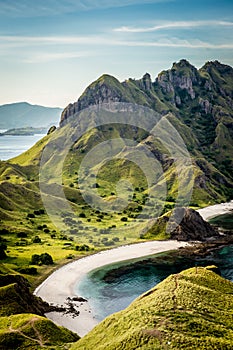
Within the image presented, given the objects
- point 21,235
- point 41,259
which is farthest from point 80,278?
point 21,235

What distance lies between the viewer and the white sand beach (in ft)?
297

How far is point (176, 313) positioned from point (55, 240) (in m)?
115

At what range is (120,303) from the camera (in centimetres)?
10375

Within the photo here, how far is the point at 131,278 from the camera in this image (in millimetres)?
124438

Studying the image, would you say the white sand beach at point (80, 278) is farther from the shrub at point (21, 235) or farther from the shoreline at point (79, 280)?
the shrub at point (21, 235)

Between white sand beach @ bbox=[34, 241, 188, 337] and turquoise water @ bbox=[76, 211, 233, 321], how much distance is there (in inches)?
111

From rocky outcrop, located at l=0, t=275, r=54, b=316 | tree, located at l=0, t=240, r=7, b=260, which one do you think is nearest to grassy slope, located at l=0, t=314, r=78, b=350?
rocky outcrop, located at l=0, t=275, r=54, b=316

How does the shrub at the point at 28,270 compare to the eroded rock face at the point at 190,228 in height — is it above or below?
above

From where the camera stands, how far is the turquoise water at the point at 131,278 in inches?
4129

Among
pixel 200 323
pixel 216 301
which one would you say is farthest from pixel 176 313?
pixel 216 301

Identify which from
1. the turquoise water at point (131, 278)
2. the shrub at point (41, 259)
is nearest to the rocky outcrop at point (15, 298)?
the turquoise water at point (131, 278)

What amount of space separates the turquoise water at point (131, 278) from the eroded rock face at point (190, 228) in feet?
57.8

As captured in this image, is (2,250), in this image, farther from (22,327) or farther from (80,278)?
(22,327)

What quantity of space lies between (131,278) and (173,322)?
75.2 m
